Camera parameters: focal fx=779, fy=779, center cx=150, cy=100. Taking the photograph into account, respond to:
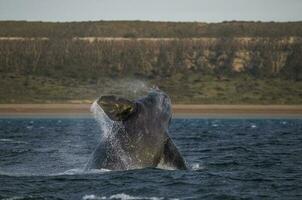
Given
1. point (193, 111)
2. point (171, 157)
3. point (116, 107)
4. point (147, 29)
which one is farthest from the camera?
point (147, 29)

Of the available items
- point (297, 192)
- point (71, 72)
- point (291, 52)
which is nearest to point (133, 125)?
point (297, 192)

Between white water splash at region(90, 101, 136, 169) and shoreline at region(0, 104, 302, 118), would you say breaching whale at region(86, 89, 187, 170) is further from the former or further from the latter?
shoreline at region(0, 104, 302, 118)

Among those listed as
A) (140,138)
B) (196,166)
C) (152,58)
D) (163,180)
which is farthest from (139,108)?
(152,58)

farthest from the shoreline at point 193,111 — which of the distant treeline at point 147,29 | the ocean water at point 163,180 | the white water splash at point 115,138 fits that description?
the white water splash at point 115,138

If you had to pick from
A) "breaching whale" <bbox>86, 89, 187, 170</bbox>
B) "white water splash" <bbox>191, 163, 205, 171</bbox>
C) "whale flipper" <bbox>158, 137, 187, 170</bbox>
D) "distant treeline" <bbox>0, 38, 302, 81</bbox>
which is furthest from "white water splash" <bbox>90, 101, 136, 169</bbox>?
"distant treeline" <bbox>0, 38, 302, 81</bbox>

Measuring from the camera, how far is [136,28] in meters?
Answer: 153

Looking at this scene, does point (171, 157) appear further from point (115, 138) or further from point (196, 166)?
point (196, 166)

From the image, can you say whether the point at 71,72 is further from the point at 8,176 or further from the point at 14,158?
the point at 8,176

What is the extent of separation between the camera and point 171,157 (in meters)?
17.3

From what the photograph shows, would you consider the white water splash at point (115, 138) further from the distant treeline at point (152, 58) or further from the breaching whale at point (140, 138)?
the distant treeline at point (152, 58)

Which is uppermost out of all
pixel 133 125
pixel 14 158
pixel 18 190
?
pixel 133 125

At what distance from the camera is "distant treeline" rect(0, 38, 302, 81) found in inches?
4326

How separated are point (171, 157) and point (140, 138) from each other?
1048 mm

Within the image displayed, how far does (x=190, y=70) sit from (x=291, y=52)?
52.8 feet
